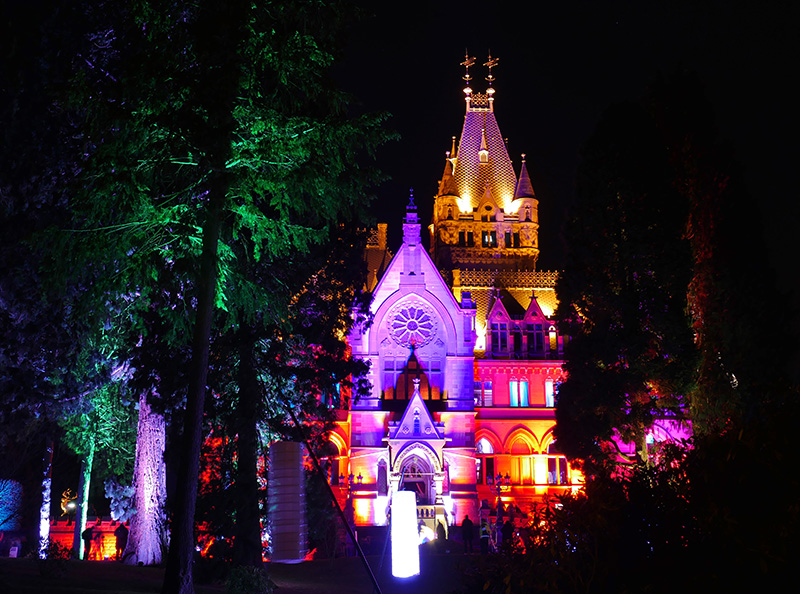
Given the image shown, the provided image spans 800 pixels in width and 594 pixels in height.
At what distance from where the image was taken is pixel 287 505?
392 inches

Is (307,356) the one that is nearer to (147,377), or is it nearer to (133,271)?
(147,377)

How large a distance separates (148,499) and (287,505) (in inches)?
430

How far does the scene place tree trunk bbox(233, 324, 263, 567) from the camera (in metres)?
17.7

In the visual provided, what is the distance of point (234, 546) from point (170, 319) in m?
6.71

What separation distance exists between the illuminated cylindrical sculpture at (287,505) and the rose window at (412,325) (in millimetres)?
34897

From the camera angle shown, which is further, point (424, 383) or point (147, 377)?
point (424, 383)

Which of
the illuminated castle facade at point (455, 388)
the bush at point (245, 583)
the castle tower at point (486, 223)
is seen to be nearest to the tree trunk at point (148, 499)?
the bush at point (245, 583)

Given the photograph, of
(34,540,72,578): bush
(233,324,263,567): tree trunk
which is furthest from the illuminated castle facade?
(34,540,72,578): bush

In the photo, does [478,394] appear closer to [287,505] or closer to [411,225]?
[411,225]

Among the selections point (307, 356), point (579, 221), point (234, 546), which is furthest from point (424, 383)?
point (234, 546)

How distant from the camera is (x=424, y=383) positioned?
45250mm

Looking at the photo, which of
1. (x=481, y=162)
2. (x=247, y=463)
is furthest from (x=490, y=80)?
(x=247, y=463)

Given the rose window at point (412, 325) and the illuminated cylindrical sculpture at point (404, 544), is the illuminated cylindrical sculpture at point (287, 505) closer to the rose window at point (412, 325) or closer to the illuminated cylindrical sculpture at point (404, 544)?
the illuminated cylindrical sculpture at point (404, 544)

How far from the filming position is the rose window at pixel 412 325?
45281 mm
